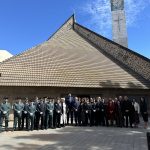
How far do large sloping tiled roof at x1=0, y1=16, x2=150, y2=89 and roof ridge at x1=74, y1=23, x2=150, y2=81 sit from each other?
0.34ft

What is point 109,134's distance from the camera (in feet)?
45.6

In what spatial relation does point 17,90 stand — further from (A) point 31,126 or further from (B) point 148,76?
(B) point 148,76

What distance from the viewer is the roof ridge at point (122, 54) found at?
94.5 feet

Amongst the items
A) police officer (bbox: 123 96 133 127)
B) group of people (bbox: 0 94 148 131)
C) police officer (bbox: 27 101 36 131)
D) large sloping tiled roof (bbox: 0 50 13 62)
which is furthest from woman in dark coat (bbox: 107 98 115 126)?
large sloping tiled roof (bbox: 0 50 13 62)

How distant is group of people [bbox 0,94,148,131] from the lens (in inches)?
650

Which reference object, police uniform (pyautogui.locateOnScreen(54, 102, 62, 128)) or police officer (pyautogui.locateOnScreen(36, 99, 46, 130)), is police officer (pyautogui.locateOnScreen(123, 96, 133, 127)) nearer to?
police uniform (pyautogui.locateOnScreen(54, 102, 62, 128))

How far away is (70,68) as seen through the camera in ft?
88.2

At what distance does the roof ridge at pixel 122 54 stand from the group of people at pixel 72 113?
11.0 metres

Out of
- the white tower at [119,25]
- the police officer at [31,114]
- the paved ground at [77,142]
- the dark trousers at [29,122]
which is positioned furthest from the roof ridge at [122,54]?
the paved ground at [77,142]

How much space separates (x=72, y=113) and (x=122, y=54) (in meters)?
14.3

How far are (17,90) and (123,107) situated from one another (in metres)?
9.09

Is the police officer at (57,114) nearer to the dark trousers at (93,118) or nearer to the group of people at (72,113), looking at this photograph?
the group of people at (72,113)

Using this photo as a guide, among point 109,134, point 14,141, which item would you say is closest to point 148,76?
point 109,134

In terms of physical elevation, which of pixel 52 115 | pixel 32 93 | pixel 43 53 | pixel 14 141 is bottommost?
pixel 14 141
